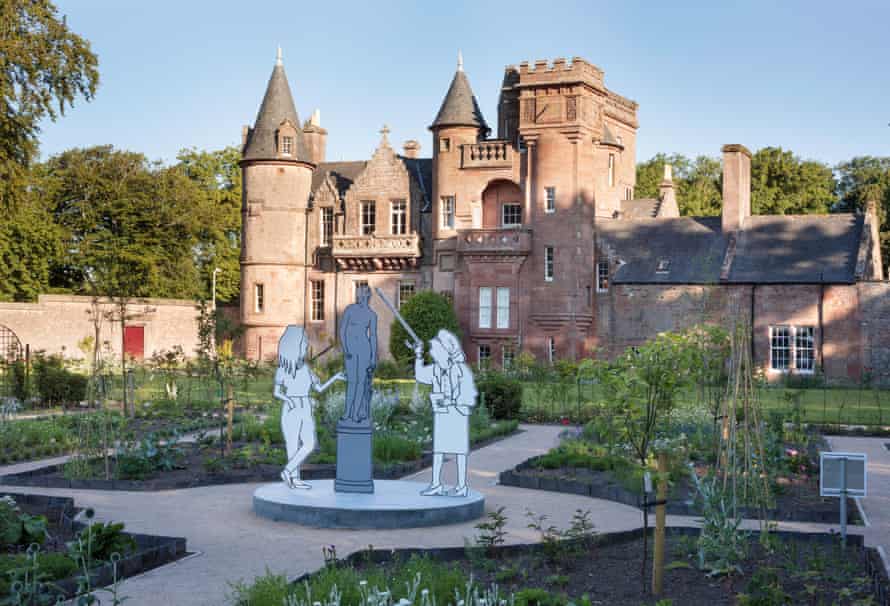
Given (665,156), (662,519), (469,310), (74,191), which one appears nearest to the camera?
(662,519)

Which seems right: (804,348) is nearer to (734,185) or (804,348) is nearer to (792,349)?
(792,349)

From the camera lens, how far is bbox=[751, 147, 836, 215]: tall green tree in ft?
205

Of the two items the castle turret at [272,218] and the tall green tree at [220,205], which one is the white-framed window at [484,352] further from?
the tall green tree at [220,205]

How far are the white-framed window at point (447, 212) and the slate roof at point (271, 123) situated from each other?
7.48m

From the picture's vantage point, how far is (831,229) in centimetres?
4050

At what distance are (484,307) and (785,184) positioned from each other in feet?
90.5

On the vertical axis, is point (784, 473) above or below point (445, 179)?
below

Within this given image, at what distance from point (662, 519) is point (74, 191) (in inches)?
2178

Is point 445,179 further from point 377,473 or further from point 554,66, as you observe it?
point 377,473

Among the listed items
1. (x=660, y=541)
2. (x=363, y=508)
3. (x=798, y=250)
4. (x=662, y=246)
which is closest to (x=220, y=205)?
(x=662, y=246)

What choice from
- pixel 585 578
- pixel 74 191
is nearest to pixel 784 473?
pixel 585 578

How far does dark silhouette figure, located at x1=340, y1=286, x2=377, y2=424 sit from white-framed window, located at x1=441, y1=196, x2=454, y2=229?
33122 mm

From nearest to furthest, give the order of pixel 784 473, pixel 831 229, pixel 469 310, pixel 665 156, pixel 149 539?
pixel 149 539 → pixel 784 473 → pixel 831 229 → pixel 469 310 → pixel 665 156

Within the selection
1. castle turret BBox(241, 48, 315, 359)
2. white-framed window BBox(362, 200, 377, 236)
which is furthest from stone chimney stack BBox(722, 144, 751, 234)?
castle turret BBox(241, 48, 315, 359)
